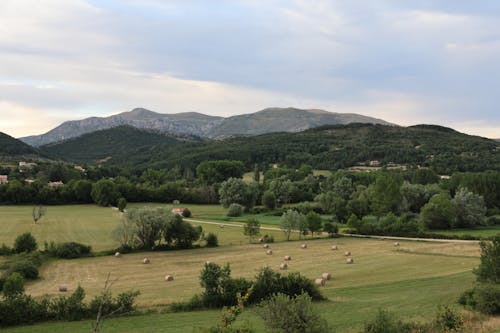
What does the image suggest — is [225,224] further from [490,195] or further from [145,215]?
[490,195]

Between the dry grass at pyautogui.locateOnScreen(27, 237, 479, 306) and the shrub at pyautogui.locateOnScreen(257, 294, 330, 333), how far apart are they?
16606 millimetres

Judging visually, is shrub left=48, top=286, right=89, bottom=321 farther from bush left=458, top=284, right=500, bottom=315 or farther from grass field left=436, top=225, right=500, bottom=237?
grass field left=436, top=225, right=500, bottom=237

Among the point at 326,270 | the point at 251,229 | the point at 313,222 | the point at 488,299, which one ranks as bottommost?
the point at 326,270

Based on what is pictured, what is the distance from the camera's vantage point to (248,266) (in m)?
47.1

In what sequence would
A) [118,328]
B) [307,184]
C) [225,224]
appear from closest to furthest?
[118,328] < [225,224] < [307,184]

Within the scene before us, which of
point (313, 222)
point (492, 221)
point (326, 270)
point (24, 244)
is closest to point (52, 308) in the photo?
point (326, 270)

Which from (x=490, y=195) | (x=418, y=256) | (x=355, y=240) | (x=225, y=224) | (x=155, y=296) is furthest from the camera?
(x=490, y=195)

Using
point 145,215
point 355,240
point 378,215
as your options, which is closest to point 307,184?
point 378,215

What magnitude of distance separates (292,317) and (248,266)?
101 feet

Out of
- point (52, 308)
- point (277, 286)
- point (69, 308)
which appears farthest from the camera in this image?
point (277, 286)

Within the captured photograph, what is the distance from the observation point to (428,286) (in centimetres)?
3525

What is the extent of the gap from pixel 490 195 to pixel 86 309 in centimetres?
9583

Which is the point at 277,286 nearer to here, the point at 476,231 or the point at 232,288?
the point at 232,288

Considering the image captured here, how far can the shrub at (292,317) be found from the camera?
54.7 ft
